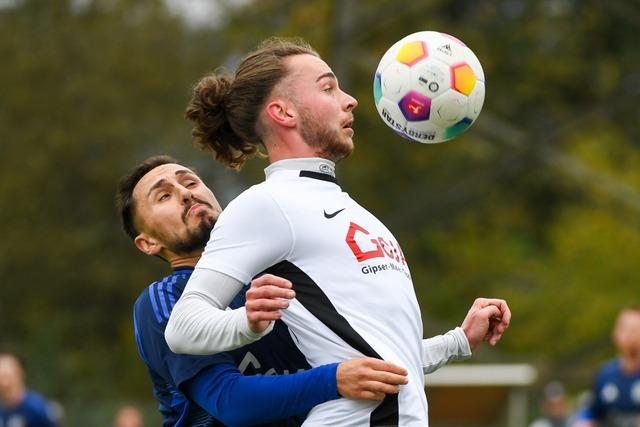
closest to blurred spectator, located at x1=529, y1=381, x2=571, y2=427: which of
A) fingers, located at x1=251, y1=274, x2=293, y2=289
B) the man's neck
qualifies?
the man's neck

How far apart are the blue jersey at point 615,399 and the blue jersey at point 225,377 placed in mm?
6671

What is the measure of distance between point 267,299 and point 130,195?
1256 mm

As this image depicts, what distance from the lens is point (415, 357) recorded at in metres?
4.30

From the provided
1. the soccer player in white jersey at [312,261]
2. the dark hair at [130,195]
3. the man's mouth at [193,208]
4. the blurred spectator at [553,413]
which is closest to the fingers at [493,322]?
the soccer player in white jersey at [312,261]

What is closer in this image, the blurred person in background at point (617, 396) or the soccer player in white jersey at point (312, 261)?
the soccer player in white jersey at point (312, 261)

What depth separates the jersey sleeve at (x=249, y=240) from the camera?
413 cm

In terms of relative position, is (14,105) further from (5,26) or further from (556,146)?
(556,146)

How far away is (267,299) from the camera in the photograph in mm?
3891

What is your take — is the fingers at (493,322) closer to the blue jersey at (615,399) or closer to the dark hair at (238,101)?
the dark hair at (238,101)

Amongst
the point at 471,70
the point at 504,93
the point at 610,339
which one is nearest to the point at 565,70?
the point at 504,93

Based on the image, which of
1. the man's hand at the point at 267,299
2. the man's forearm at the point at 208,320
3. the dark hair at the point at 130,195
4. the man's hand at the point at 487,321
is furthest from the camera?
the dark hair at the point at 130,195

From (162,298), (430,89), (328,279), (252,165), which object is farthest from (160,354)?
(252,165)

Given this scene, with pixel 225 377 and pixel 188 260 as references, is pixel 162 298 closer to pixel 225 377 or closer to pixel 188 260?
pixel 188 260

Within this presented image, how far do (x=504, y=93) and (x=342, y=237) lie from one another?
21856 millimetres
